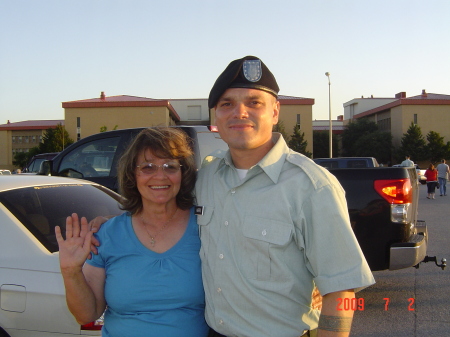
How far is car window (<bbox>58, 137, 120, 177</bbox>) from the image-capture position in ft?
20.0

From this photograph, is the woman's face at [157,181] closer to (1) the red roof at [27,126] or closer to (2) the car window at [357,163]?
(2) the car window at [357,163]

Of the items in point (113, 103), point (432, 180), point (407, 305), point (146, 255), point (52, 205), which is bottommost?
point (407, 305)

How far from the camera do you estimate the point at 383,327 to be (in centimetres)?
450

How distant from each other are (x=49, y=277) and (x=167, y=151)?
1.07 metres

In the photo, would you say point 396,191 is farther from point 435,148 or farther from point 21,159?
point 21,159

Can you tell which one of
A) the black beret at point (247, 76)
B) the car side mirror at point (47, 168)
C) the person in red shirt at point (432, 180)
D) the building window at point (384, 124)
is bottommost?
the person in red shirt at point (432, 180)

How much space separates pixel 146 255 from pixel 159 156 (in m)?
0.49

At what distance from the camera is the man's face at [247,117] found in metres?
1.99

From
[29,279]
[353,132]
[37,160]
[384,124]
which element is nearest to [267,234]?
[29,279]

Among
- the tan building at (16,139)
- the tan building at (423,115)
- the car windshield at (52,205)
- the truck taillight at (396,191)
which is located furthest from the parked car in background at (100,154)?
the tan building at (16,139)

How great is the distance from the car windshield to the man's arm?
1793mm

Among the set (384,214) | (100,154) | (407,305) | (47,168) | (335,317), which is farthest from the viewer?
(47,168)

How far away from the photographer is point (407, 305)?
16.9 feet

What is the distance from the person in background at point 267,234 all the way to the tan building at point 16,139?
65858 mm
